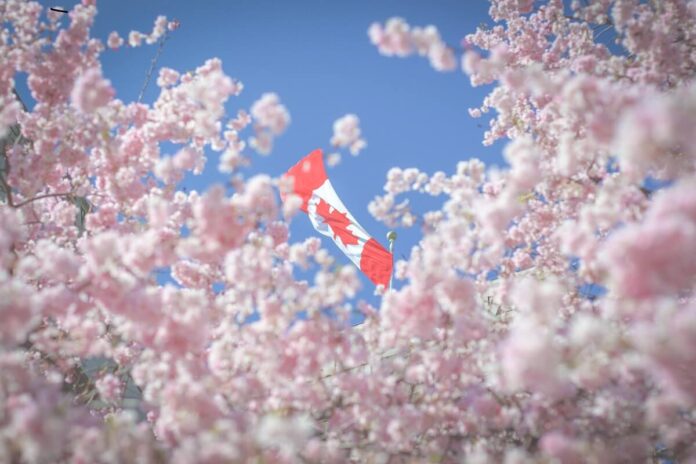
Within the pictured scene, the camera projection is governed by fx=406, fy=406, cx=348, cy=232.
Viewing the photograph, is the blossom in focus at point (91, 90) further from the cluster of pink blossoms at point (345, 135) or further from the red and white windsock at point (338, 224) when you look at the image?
the red and white windsock at point (338, 224)

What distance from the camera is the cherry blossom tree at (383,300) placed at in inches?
80.7

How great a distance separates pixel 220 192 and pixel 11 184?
9.56ft

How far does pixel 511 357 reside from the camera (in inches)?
76.1

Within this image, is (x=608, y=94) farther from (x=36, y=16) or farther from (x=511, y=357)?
(x=36, y=16)

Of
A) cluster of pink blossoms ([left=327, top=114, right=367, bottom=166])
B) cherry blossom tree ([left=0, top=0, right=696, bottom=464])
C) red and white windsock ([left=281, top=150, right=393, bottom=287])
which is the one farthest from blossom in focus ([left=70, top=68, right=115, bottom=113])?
red and white windsock ([left=281, top=150, right=393, bottom=287])

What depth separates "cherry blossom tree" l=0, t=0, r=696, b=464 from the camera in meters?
2.05

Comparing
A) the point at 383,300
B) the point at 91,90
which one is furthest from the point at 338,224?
the point at 91,90

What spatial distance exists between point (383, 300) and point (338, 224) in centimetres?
776

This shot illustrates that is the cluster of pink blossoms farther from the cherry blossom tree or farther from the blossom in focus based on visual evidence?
the blossom in focus

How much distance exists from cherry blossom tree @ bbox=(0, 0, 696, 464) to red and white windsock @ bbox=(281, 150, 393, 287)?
6.52 m

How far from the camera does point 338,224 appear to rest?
11.4 metres

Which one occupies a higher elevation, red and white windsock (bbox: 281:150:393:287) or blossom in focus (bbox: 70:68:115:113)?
red and white windsock (bbox: 281:150:393:287)

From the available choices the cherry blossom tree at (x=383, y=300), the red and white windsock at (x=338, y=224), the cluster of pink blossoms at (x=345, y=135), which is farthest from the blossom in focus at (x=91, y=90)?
the red and white windsock at (x=338, y=224)

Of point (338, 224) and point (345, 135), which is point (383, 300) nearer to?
point (345, 135)
